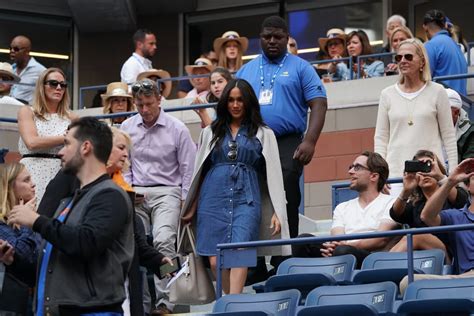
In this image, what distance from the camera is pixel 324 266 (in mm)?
10945

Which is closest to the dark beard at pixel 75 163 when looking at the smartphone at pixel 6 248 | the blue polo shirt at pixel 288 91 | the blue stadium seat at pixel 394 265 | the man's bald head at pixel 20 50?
the smartphone at pixel 6 248

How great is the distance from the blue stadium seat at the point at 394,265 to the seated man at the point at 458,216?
133mm

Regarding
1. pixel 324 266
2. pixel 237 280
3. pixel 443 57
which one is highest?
pixel 443 57

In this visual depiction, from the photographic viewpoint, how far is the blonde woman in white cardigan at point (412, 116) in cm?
1262

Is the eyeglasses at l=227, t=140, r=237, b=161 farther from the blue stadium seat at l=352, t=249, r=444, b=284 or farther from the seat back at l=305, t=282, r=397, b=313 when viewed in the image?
the seat back at l=305, t=282, r=397, b=313

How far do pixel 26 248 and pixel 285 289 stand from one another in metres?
2.04

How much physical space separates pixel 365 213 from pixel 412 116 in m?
1.36

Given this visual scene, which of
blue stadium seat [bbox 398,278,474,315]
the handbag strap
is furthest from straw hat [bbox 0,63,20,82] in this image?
blue stadium seat [bbox 398,278,474,315]

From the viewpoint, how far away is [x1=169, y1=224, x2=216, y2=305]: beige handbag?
1106 cm

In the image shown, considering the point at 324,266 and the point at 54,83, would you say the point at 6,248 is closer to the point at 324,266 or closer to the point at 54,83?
the point at 324,266

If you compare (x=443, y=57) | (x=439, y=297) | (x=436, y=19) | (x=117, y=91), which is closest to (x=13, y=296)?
(x=439, y=297)

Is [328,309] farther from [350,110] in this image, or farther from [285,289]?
[350,110]

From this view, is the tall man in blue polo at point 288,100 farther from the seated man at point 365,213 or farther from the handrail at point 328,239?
the handrail at point 328,239

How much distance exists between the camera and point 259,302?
33.4ft
